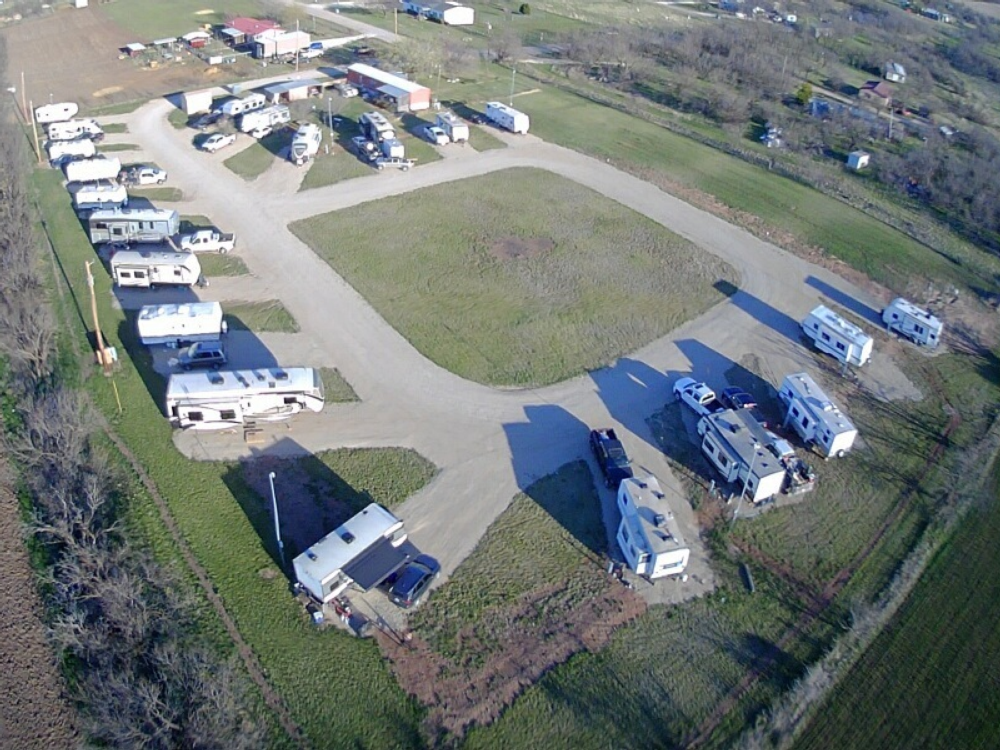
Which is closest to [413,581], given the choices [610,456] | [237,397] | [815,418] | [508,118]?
[610,456]

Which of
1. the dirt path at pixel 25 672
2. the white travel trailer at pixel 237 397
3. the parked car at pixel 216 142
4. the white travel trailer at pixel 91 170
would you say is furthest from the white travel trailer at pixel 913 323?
the white travel trailer at pixel 91 170

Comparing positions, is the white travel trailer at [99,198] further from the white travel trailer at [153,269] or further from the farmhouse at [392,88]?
the farmhouse at [392,88]

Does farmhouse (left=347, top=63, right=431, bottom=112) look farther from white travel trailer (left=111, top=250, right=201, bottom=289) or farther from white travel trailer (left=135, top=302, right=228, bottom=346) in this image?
white travel trailer (left=135, top=302, right=228, bottom=346)

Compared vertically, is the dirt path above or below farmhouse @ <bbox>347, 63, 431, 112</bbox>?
below

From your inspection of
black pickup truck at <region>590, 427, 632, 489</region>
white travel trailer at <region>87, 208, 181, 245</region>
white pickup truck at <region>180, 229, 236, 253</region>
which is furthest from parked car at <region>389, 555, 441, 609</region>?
white travel trailer at <region>87, 208, 181, 245</region>

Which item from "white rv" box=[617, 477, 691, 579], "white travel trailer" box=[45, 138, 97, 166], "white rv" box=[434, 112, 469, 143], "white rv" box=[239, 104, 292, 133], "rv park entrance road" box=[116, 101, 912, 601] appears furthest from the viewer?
"white rv" box=[434, 112, 469, 143]
